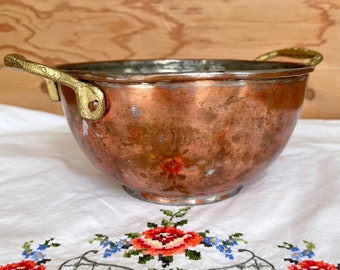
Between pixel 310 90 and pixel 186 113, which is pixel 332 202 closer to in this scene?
pixel 186 113

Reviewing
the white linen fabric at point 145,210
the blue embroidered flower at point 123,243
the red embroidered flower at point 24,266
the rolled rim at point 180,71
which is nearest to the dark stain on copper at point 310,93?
the white linen fabric at point 145,210

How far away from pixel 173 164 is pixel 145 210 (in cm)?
12

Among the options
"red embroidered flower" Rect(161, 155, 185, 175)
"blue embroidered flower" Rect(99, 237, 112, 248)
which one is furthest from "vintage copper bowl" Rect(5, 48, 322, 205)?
"blue embroidered flower" Rect(99, 237, 112, 248)

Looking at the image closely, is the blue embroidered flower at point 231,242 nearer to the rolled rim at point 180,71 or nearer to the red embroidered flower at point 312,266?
the red embroidered flower at point 312,266

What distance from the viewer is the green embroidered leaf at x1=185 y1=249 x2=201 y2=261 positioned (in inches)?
23.0

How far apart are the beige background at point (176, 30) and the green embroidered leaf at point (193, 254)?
2.52ft

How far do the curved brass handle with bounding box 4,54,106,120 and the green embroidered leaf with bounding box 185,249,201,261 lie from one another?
22cm

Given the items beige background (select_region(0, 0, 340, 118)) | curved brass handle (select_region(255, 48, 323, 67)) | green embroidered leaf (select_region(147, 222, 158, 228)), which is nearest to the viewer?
green embroidered leaf (select_region(147, 222, 158, 228))

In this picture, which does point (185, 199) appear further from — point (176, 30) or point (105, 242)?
point (176, 30)

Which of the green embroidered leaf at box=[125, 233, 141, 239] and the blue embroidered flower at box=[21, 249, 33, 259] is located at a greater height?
the blue embroidered flower at box=[21, 249, 33, 259]

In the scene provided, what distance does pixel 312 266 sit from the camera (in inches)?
22.3

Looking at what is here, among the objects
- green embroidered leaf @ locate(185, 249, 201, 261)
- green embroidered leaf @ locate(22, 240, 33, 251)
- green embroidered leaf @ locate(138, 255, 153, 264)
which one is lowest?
green embroidered leaf @ locate(185, 249, 201, 261)

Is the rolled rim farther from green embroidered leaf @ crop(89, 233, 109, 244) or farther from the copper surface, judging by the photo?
green embroidered leaf @ crop(89, 233, 109, 244)

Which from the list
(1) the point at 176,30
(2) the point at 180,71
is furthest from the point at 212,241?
(1) the point at 176,30
